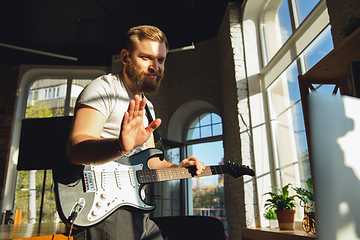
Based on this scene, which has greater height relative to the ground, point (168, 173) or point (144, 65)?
point (144, 65)

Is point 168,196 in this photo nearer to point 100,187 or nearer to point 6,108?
point 6,108

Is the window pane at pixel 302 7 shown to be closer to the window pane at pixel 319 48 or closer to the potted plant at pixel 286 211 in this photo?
the window pane at pixel 319 48

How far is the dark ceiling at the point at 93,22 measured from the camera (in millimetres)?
4980

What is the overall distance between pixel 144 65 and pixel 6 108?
6559 millimetres

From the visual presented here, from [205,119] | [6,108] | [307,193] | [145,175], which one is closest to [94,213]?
[145,175]

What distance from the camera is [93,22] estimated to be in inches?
218

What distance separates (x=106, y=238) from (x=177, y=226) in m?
0.62

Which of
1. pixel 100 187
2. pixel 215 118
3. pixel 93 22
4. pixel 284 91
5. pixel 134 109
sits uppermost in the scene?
pixel 93 22

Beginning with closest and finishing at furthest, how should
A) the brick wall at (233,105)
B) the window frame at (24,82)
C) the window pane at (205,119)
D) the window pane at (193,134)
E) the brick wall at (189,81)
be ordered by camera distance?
the brick wall at (233,105) < the brick wall at (189,81) < the window frame at (24,82) < the window pane at (205,119) < the window pane at (193,134)

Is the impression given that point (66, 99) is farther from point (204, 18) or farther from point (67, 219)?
point (67, 219)

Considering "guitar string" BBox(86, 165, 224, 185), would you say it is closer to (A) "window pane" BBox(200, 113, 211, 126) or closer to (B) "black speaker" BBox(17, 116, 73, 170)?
(B) "black speaker" BBox(17, 116, 73, 170)

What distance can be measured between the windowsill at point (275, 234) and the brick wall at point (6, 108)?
5.38m

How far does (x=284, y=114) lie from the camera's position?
357 centimetres

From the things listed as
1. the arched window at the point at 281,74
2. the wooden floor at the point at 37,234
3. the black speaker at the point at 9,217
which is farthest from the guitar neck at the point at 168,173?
the black speaker at the point at 9,217
